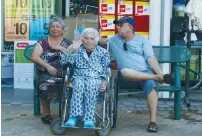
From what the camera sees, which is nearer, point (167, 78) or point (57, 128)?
point (57, 128)

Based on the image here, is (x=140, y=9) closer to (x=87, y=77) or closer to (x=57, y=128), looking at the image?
(x=87, y=77)

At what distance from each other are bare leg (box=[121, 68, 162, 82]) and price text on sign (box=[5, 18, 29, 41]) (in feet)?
10.5

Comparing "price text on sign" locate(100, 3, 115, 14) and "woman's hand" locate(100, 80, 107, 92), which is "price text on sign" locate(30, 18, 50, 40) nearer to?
"price text on sign" locate(100, 3, 115, 14)

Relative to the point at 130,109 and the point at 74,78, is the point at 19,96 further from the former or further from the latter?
the point at 74,78

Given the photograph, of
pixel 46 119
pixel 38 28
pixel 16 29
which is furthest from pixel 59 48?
pixel 16 29

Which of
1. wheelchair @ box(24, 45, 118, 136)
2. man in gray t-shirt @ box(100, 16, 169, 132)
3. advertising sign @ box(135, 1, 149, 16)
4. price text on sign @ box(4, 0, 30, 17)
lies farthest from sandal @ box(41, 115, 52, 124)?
price text on sign @ box(4, 0, 30, 17)

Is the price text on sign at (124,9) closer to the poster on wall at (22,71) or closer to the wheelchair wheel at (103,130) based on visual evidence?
the poster on wall at (22,71)

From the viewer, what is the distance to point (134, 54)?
20.3 ft

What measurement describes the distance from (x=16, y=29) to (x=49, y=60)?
8.54 feet

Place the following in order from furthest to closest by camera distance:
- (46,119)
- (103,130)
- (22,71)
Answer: (22,71), (46,119), (103,130)

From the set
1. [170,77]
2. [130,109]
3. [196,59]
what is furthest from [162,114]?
[196,59]

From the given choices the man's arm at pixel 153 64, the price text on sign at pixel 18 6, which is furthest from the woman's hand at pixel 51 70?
the price text on sign at pixel 18 6

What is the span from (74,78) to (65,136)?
64 cm

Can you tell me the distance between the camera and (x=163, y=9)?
7.80 m
